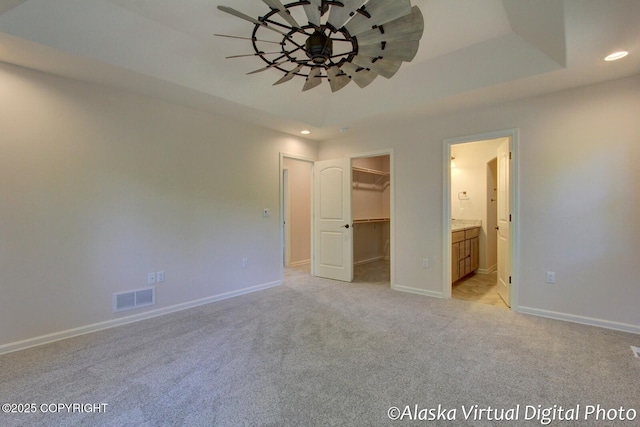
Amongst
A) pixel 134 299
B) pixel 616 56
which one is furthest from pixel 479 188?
pixel 134 299

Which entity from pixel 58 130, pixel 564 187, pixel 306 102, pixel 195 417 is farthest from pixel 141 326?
pixel 564 187

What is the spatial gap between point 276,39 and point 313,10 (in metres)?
1.38

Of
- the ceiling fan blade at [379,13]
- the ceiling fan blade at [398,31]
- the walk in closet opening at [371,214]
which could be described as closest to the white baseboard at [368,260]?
the walk in closet opening at [371,214]

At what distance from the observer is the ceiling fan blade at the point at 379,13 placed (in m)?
1.63

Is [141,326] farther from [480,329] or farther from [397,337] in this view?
[480,329]

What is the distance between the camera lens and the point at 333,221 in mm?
5016

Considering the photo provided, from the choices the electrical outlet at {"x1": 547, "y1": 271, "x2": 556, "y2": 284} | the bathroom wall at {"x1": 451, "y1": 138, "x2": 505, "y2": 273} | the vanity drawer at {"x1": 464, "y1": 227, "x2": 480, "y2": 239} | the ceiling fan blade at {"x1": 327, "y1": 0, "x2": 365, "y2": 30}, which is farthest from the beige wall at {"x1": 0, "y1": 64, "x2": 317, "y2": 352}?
the bathroom wall at {"x1": 451, "y1": 138, "x2": 505, "y2": 273}

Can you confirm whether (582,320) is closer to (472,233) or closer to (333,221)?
(472,233)

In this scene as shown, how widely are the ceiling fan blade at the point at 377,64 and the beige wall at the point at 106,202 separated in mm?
2335

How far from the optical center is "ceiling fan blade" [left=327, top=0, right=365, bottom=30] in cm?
161

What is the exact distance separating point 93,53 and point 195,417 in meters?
2.83

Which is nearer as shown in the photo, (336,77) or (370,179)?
(336,77)

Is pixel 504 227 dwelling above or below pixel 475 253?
above

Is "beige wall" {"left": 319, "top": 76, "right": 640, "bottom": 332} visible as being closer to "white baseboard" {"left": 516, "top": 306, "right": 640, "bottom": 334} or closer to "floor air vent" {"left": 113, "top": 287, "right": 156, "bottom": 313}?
"white baseboard" {"left": 516, "top": 306, "right": 640, "bottom": 334}
